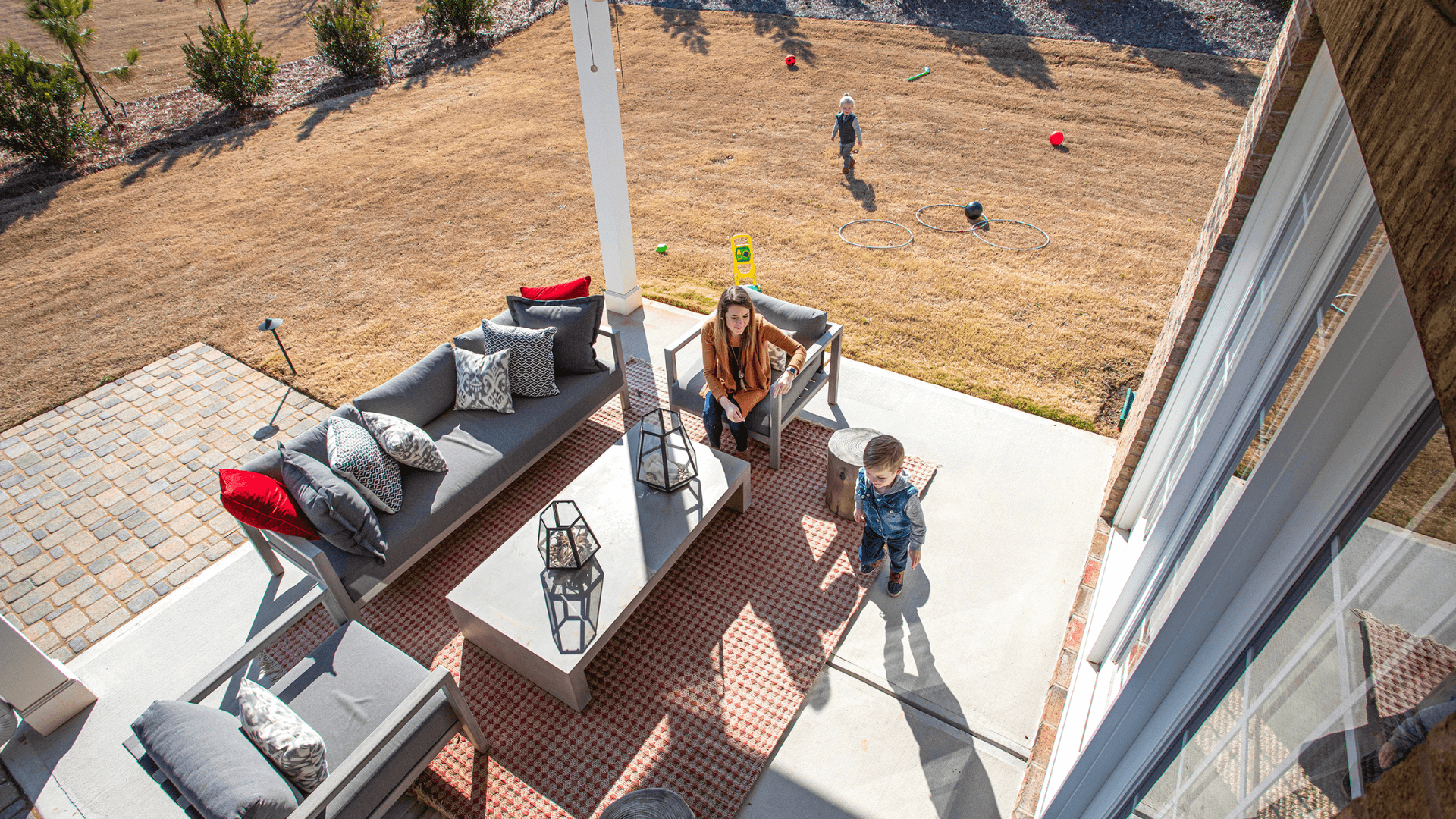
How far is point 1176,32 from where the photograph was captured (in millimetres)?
14289

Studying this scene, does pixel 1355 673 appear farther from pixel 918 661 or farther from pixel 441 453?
pixel 441 453

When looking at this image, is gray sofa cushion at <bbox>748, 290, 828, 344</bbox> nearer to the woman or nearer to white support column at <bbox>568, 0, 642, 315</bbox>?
the woman

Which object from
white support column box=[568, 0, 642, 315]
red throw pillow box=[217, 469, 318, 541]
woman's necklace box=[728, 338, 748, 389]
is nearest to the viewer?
red throw pillow box=[217, 469, 318, 541]

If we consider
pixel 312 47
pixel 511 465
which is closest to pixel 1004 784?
pixel 511 465

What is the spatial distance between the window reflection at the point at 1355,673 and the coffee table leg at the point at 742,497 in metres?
3.01

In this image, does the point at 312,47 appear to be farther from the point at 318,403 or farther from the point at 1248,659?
the point at 1248,659

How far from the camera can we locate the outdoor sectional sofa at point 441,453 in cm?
386

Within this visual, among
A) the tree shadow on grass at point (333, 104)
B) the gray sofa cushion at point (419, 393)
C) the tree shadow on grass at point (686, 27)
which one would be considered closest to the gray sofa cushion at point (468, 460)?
the gray sofa cushion at point (419, 393)

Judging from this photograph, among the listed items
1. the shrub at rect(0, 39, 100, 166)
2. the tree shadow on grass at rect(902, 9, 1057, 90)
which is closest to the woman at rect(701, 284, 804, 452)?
the tree shadow on grass at rect(902, 9, 1057, 90)

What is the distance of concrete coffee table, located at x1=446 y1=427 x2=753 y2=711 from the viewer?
11.4ft

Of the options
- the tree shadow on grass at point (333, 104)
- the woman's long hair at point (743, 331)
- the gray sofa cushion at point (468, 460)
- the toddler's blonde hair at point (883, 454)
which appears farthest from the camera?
the tree shadow on grass at point (333, 104)

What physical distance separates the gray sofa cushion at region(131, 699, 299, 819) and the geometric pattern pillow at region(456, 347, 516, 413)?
2404 mm

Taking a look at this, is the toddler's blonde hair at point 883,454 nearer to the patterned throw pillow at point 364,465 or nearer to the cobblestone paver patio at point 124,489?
the patterned throw pillow at point 364,465

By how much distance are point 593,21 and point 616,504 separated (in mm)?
3729
